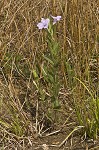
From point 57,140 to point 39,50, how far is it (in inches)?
27.6

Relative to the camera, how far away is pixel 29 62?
244 cm

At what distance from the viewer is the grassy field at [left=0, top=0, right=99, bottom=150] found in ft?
6.78

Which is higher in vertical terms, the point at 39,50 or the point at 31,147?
the point at 39,50

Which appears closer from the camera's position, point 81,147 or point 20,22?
point 81,147

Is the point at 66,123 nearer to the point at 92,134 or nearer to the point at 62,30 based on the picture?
the point at 92,134

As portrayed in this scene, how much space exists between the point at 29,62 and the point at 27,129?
1.55 ft

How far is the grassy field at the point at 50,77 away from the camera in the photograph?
2066 millimetres

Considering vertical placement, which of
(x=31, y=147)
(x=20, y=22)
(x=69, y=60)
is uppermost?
(x=20, y=22)

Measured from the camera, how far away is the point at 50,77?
210 cm

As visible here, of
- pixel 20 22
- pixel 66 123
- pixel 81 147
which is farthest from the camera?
pixel 20 22

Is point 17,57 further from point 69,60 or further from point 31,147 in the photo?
point 31,147

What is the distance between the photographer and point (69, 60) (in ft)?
8.22

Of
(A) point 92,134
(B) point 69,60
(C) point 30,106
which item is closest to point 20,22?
(B) point 69,60

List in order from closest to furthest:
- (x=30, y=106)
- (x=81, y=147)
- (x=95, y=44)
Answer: (x=81, y=147) → (x=30, y=106) → (x=95, y=44)
